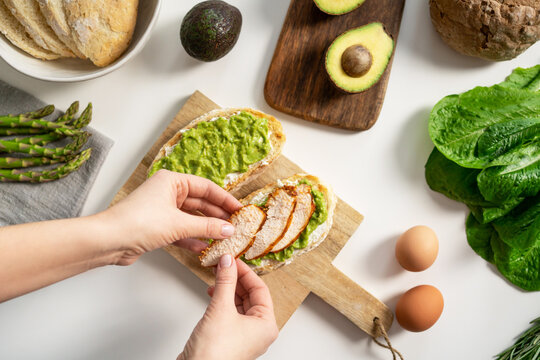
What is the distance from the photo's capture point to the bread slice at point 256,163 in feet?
7.82

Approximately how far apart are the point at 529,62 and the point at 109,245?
264cm

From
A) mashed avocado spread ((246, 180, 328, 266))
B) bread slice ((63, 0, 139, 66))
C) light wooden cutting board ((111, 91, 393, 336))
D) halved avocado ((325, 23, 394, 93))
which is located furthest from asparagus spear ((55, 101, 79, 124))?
halved avocado ((325, 23, 394, 93))

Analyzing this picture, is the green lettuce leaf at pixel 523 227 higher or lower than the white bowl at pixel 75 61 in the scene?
lower

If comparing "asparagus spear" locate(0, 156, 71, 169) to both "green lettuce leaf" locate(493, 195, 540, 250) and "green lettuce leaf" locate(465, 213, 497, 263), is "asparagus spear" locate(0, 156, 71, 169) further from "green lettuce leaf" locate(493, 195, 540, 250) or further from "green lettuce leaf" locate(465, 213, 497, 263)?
"green lettuce leaf" locate(493, 195, 540, 250)

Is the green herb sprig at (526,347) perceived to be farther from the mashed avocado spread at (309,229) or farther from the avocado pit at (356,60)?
the avocado pit at (356,60)

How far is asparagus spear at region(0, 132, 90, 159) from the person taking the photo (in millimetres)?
2447

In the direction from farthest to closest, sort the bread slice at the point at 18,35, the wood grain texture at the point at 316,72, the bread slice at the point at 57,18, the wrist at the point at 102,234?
the wood grain texture at the point at 316,72 < the bread slice at the point at 18,35 < the bread slice at the point at 57,18 < the wrist at the point at 102,234

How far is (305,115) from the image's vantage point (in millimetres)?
2553

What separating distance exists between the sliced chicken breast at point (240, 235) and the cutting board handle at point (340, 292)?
1.19 ft

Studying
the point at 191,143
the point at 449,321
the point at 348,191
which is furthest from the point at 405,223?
the point at 191,143

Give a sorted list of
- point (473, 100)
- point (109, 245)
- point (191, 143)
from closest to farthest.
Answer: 1. point (109, 245)
2. point (191, 143)
3. point (473, 100)

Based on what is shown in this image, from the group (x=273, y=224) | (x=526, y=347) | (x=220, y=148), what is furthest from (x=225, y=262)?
(x=526, y=347)

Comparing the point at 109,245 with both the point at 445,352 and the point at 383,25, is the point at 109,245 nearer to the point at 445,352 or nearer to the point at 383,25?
the point at 383,25

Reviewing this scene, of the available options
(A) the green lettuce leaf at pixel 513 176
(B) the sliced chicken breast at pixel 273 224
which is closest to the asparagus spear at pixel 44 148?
(B) the sliced chicken breast at pixel 273 224
